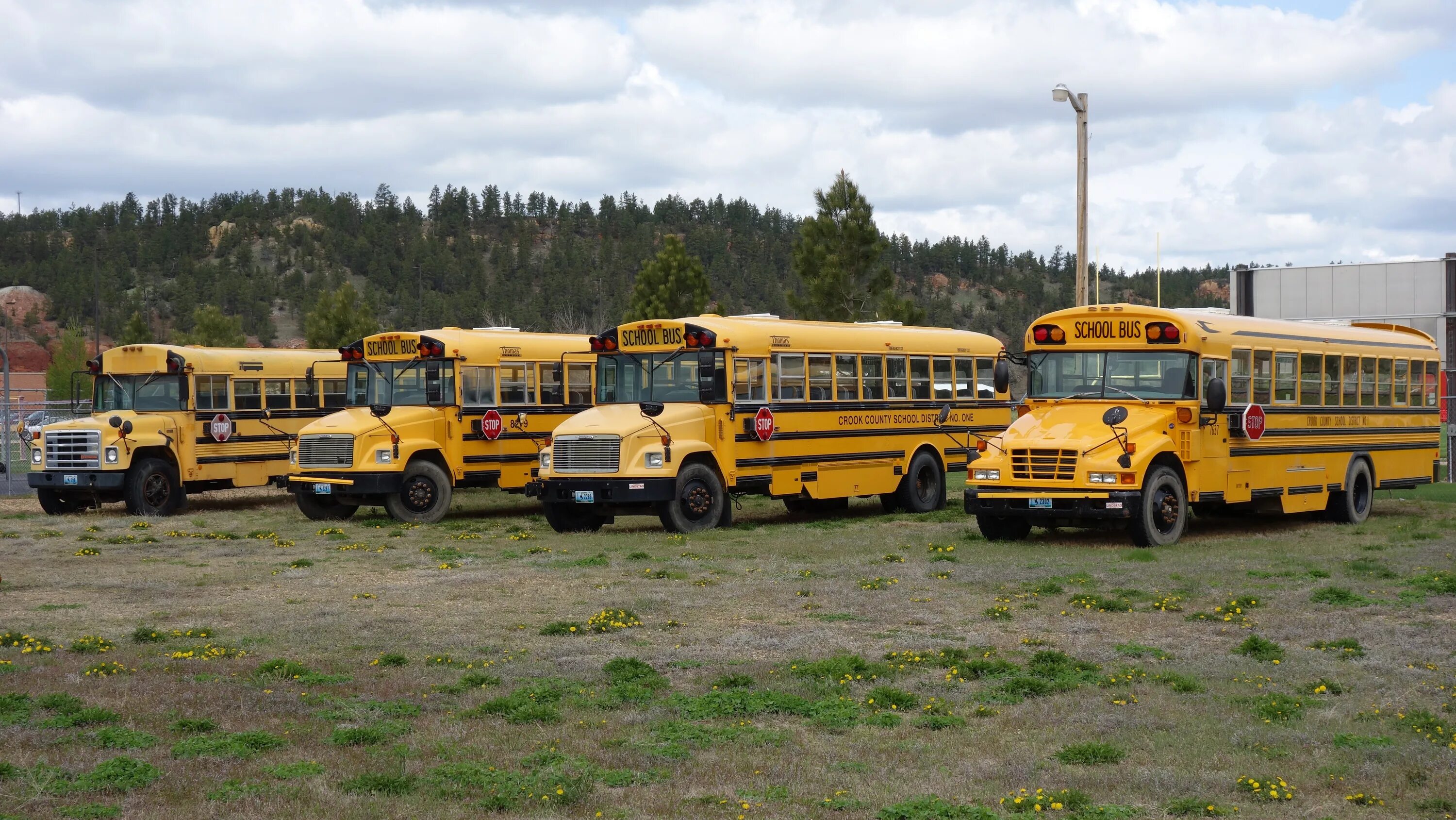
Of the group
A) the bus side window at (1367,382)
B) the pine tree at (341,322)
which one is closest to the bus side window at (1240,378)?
the bus side window at (1367,382)

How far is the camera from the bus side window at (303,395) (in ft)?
84.4

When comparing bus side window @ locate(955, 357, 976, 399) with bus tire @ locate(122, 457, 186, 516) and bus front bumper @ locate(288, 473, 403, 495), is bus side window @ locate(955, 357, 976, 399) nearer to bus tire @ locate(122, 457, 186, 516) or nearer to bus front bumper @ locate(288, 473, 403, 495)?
bus front bumper @ locate(288, 473, 403, 495)

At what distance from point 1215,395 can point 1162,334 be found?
939mm

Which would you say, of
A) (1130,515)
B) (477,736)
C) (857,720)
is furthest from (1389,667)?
(1130,515)

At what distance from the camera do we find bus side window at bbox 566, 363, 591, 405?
78.7 feet

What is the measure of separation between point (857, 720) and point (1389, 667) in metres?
3.75

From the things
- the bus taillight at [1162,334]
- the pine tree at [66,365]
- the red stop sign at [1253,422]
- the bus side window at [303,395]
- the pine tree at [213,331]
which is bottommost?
the red stop sign at [1253,422]

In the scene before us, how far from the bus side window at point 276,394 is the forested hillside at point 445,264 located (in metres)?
58.4

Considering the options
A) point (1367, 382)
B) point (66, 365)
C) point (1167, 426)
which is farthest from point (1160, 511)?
point (66, 365)

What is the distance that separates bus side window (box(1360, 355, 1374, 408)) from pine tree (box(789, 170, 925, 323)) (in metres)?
18.3

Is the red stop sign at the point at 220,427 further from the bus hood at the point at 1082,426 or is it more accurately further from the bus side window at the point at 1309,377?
the bus side window at the point at 1309,377

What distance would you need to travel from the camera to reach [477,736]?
25.6 ft

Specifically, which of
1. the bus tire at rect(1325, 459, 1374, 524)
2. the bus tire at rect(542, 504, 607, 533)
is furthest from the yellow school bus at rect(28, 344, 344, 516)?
the bus tire at rect(1325, 459, 1374, 524)

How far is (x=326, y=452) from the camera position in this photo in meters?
21.8
